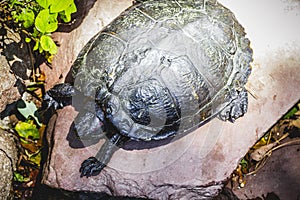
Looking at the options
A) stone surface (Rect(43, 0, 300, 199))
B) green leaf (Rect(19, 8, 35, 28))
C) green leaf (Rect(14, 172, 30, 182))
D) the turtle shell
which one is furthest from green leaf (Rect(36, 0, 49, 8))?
green leaf (Rect(14, 172, 30, 182))

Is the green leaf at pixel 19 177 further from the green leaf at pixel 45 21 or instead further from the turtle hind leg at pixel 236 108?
the turtle hind leg at pixel 236 108

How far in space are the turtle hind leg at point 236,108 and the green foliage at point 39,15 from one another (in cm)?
99

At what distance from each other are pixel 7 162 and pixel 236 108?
4.24 ft

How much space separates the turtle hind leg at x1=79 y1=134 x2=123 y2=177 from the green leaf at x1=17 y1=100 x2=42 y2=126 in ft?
1.46

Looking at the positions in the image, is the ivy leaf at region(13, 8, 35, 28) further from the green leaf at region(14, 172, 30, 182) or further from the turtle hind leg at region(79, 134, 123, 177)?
the green leaf at region(14, 172, 30, 182)

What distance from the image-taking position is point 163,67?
2.32 m

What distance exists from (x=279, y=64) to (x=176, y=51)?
76 cm

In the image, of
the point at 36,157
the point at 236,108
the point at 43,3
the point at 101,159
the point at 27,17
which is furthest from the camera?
the point at 36,157

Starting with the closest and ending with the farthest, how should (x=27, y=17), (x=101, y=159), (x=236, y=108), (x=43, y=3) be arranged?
(x=43, y=3) → (x=27, y=17) → (x=101, y=159) → (x=236, y=108)

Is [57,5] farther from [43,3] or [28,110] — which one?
[28,110]

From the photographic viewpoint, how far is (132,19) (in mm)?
2467

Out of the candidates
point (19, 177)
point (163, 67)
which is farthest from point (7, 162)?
point (163, 67)

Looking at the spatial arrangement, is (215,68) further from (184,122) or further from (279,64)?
Result: (279,64)

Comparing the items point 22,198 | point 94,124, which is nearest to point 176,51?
point 94,124
